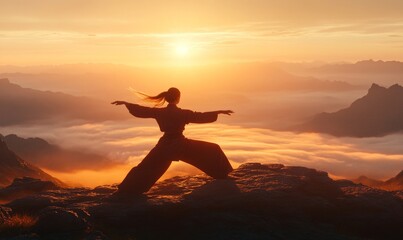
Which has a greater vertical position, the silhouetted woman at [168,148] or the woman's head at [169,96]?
the woman's head at [169,96]

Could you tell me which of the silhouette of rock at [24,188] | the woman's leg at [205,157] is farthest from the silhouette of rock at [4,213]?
the woman's leg at [205,157]

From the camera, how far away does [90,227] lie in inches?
556

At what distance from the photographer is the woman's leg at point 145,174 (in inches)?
641

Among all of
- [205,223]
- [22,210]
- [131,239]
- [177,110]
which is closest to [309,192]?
[205,223]

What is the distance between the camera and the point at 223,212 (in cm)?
→ 1519

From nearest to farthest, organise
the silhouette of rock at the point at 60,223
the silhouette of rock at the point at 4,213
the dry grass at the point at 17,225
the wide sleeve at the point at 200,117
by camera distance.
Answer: the silhouette of rock at the point at 60,223 → the dry grass at the point at 17,225 → the silhouette of rock at the point at 4,213 → the wide sleeve at the point at 200,117

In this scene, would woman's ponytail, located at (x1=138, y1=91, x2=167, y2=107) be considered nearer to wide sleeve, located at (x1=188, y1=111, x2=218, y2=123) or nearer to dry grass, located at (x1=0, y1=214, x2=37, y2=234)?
wide sleeve, located at (x1=188, y1=111, x2=218, y2=123)

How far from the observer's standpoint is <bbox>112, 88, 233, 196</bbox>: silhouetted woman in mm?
16344

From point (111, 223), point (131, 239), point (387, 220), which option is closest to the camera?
point (131, 239)

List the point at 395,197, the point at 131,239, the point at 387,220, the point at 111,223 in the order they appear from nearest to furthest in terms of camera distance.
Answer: the point at 131,239
the point at 111,223
the point at 387,220
the point at 395,197

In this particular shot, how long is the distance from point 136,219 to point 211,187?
2977 mm

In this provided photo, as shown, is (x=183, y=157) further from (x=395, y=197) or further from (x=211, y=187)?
(x=395, y=197)

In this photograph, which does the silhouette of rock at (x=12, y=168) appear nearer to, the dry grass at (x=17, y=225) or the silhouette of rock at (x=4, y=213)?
the silhouette of rock at (x=4, y=213)

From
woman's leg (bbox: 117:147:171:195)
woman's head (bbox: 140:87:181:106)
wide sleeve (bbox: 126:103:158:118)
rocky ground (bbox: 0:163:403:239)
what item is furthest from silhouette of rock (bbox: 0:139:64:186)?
rocky ground (bbox: 0:163:403:239)
